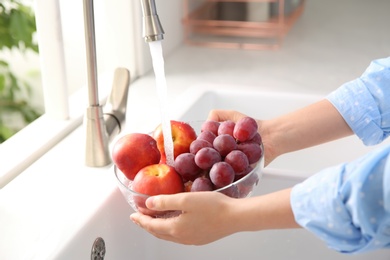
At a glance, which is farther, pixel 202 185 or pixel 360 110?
pixel 360 110

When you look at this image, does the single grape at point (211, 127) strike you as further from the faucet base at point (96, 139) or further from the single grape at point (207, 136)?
the faucet base at point (96, 139)

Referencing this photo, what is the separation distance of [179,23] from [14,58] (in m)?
0.60

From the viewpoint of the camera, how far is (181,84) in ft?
4.97

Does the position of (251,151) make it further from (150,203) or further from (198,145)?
(150,203)

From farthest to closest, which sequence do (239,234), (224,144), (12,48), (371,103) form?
→ (12,48) → (239,234) → (371,103) → (224,144)

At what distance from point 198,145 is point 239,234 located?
284 millimetres

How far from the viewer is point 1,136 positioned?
1822 millimetres

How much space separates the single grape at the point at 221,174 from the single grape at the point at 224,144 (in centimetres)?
5

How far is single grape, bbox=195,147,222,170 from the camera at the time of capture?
86cm

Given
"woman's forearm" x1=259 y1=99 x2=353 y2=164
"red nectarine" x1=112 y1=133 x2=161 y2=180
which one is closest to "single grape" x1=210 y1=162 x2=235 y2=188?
"red nectarine" x1=112 y1=133 x2=161 y2=180

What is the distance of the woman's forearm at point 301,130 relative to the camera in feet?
3.45

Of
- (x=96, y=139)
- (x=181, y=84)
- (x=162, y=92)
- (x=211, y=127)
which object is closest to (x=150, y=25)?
(x=162, y=92)

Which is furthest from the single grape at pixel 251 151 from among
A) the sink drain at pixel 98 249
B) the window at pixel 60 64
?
the window at pixel 60 64

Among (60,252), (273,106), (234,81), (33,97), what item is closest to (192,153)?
(60,252)
